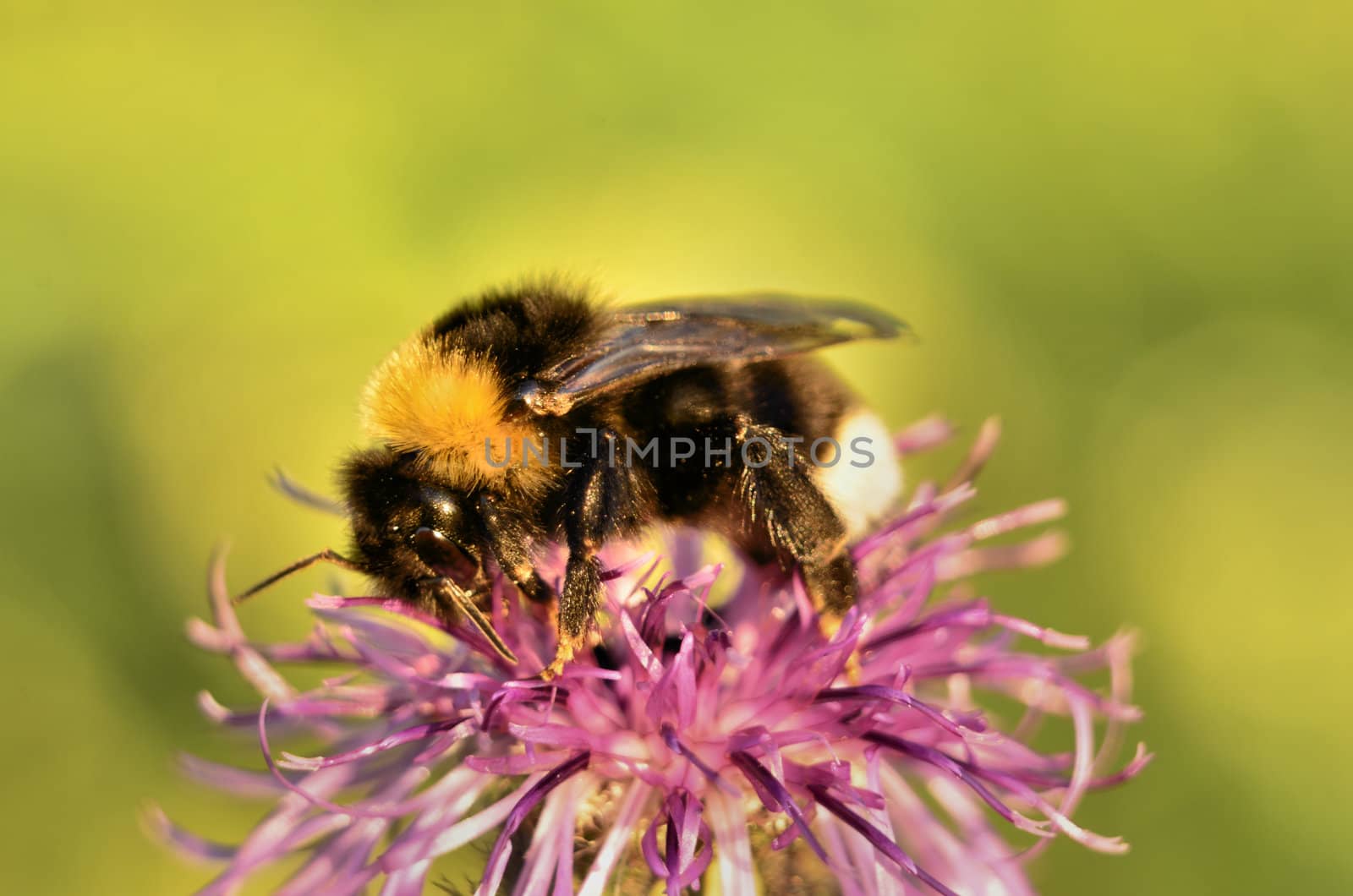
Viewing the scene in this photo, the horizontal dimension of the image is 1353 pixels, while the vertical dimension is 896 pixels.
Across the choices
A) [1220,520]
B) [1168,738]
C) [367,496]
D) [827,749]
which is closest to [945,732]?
[827,749]

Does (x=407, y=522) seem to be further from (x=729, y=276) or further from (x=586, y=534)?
(x=729, y=276)

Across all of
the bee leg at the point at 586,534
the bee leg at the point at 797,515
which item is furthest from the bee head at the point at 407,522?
the bee leg at the point at 797,515

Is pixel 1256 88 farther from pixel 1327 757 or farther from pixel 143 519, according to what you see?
pixel 143 519

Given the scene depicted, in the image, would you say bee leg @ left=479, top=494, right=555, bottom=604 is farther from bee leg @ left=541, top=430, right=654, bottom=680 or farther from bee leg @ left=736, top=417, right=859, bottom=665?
bee leg @ left=736, top=417, right=859, bottom=665

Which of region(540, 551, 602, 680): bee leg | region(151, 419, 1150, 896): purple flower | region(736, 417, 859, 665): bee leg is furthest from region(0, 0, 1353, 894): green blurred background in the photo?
region(540, 551, 602, 680): bee leg

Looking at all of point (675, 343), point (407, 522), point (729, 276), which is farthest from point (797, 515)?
point (729, 276)

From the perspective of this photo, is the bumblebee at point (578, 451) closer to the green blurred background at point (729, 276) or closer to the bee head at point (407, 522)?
the bee head at point (407, 522)
